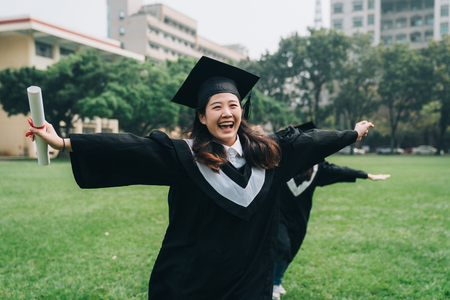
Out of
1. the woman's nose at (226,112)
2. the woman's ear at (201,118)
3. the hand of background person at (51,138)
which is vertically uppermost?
the woman's nose at (226,112)

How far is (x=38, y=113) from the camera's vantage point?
1592mm

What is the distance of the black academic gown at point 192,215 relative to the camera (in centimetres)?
182

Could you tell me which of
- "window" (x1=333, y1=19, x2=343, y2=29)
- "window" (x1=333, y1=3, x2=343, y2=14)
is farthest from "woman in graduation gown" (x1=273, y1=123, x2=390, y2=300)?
"window" (x1=333, y1=3, x2=343, y2=14)

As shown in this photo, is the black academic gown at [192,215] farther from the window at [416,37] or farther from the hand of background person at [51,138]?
the window at [416,37]

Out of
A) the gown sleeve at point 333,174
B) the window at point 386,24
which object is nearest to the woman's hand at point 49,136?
the gown sleeve at point 333,174

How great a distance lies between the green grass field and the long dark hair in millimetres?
2083

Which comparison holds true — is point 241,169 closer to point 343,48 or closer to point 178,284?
point 178,284

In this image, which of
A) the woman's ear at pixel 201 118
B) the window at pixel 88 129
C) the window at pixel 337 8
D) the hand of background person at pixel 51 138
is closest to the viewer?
the hand of background person at pixel 51 138

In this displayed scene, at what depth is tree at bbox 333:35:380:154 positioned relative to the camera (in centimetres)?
3509

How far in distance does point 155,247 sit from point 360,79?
114 feet

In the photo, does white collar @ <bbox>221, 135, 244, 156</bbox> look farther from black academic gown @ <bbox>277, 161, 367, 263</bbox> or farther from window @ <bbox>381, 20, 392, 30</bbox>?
window @ <bbox>381, 20, 392, 30</bbox>

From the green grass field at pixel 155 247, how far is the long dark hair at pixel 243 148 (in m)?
2.08

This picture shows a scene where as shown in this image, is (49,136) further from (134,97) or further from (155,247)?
(134,97)

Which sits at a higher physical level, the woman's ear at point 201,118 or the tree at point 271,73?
the tree at point 271,73
